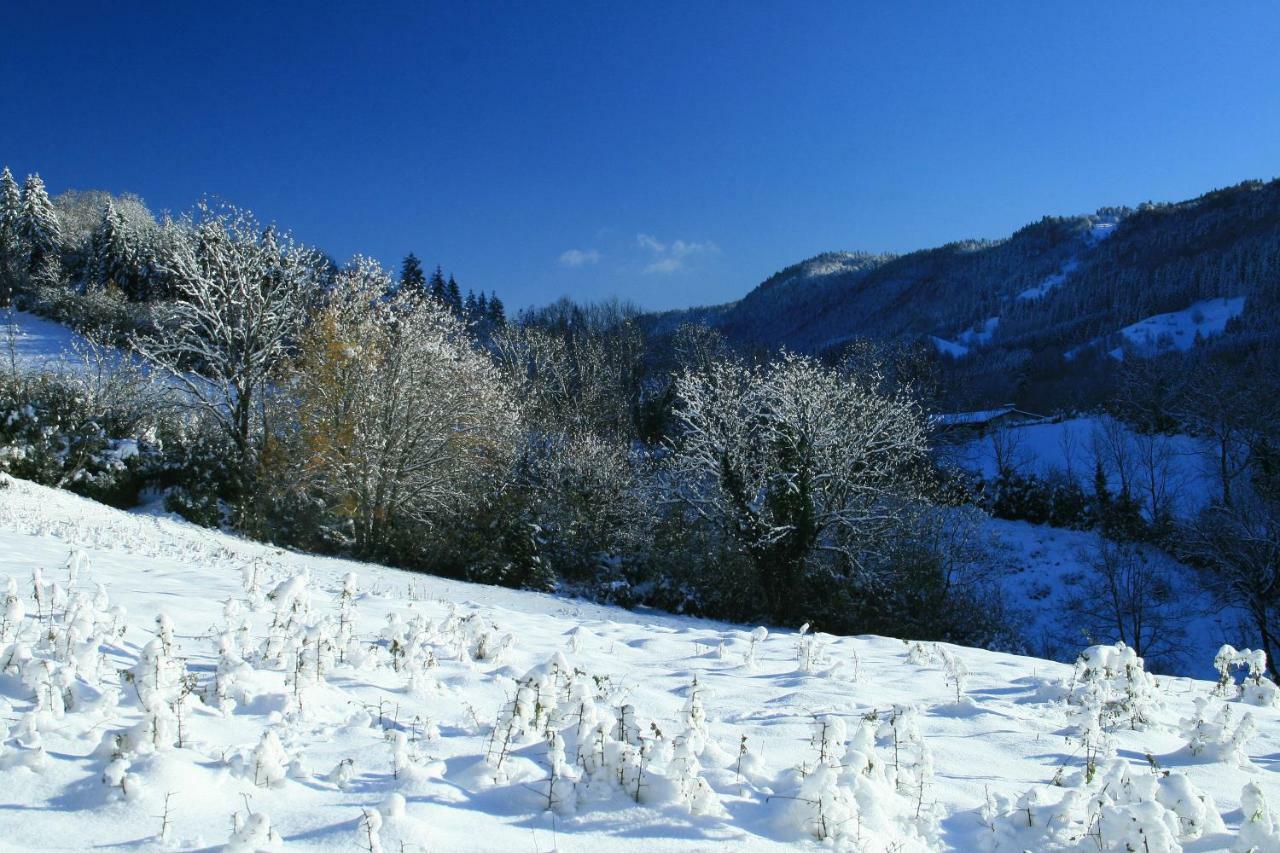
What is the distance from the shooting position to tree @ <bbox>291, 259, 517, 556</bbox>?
70.8 feet

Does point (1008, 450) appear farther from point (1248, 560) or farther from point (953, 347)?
point (953, 347)

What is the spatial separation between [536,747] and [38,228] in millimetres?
69630

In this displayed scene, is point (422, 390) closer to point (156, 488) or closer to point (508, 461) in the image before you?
point (508, 461)

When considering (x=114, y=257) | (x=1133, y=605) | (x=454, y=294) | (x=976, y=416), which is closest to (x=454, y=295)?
(x=454, y=294)

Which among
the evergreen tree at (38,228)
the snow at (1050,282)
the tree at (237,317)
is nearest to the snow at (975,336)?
the snow at (1050,282)

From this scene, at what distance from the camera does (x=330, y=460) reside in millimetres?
21156

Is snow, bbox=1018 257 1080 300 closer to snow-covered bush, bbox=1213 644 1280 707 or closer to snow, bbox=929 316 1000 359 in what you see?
snow, bbox=929 316 1000 359

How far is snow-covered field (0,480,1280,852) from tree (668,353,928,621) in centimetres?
1393

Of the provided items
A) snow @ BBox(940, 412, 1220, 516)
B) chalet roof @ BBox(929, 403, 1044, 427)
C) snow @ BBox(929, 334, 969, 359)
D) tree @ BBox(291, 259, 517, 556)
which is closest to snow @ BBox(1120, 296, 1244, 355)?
snow @ BBox(929, 334, 969, 359)

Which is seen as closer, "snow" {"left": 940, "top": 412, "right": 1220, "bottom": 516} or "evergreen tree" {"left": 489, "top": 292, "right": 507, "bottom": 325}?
"snow" {"left": 940, "top": 412, "right": 1220, "bottom": 516}

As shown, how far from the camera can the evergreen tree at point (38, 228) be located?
173 ft

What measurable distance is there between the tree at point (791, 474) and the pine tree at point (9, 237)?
49.7 metres

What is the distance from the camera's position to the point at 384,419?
22.4m

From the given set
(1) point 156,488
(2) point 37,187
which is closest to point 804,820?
(1) point 156,488
